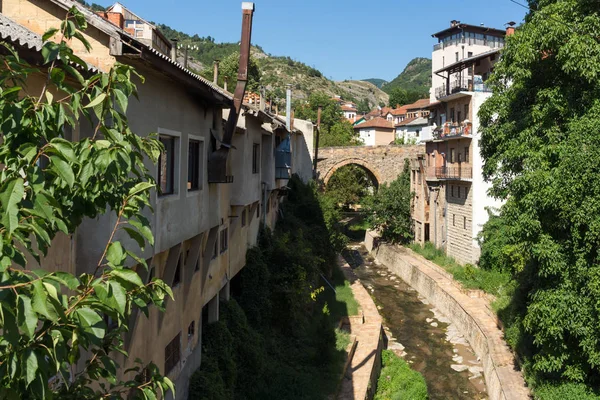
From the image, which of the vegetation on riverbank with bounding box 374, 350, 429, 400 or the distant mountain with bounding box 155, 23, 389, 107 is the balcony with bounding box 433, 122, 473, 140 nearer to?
the vegetation on riverbank with bounding box 374, 350, 429, 400

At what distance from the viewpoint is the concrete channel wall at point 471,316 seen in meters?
13.9

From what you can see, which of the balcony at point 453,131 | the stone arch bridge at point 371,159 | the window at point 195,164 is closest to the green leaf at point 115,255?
the window at point 195,164

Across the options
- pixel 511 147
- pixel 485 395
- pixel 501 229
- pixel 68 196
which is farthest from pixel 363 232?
pixel 68 196

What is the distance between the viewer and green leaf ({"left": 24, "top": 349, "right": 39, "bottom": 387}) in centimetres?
198

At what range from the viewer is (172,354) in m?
8.51

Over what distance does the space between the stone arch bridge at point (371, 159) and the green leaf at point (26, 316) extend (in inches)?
1493

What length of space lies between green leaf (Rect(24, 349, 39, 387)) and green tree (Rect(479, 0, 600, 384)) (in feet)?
33.0

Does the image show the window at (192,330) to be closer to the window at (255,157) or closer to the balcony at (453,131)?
the window at (255,157)

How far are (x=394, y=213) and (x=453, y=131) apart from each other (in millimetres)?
8615

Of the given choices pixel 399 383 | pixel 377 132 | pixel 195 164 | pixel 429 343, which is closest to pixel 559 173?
pixel 195 164

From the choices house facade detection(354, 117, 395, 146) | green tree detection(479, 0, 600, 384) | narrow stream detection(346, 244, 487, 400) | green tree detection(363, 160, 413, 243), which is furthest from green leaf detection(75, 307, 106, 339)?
house facade detection(354, 117, 395, 146)

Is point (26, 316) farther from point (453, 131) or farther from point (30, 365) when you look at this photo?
point (453, 131)

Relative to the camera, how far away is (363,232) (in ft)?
141

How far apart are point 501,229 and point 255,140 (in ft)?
42.9
